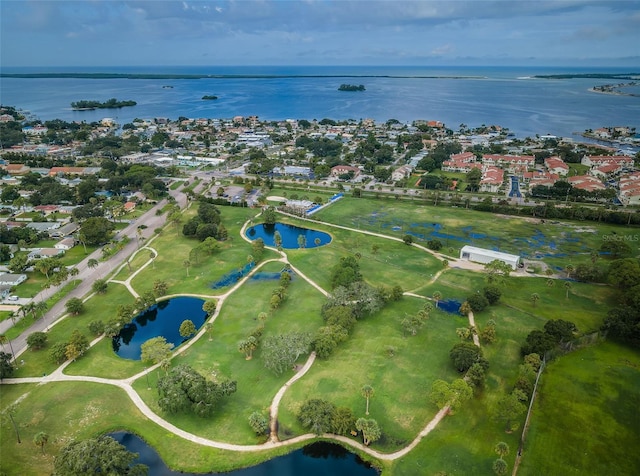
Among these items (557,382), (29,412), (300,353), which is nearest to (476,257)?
(557,382)

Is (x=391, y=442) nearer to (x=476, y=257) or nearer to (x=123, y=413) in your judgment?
(x=123, y=413)

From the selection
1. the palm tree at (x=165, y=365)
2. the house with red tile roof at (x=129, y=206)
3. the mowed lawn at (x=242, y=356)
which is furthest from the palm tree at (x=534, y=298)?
the house with red tile roof at (x=129, y=206)

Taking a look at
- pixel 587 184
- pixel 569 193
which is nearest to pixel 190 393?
pixel 569 193

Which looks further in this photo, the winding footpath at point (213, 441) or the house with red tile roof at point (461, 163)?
the house with red tile roof at point (461, 163)

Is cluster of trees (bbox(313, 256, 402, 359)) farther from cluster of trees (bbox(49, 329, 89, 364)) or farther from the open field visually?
cluster of trees (bbox(49, 329, 89, 364))

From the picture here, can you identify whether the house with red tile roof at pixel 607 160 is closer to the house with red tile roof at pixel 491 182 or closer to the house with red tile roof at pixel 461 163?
the house with red tile roof at pixel 461 163

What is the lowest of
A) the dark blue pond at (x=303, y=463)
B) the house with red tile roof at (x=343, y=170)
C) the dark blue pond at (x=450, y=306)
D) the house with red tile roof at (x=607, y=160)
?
the dark blue pond at (x=303, y=463)
